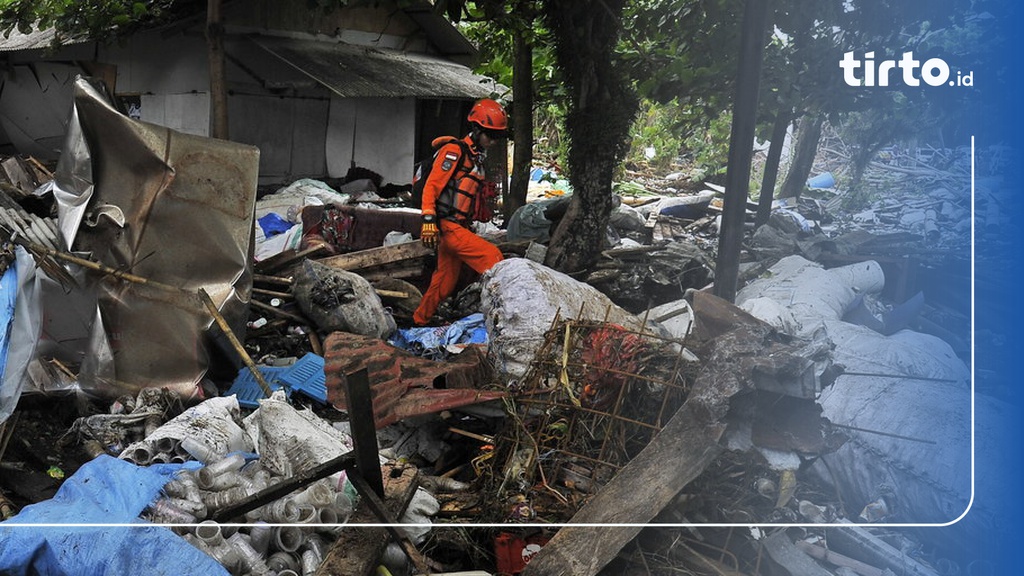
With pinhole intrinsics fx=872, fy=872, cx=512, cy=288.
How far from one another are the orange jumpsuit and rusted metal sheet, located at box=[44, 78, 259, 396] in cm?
184

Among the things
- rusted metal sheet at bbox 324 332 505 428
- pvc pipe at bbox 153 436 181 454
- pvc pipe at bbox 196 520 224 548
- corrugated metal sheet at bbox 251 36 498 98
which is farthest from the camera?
corrugated metal sheet at bbox 251 36 498 98

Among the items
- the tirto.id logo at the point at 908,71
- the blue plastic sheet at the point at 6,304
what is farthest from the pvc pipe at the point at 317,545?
the tirto.id logo at the point at 908,71

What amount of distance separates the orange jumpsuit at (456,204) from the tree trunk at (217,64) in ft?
6.98

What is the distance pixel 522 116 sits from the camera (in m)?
8.70

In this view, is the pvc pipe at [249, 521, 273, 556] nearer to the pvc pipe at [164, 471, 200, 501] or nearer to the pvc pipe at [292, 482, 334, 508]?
the pvc pipe at [292, 482, 334, 508]

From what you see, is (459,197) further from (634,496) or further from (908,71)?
(908,71)

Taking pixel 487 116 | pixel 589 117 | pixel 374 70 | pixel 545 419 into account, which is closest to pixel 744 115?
pixel 545 419

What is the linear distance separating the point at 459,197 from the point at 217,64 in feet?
8.30

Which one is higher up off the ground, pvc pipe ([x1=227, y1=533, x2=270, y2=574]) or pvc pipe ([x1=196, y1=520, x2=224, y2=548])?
pvc pipe ([x1=196, y1=520, x2=224, y2=548])

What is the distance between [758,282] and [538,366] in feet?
4.34

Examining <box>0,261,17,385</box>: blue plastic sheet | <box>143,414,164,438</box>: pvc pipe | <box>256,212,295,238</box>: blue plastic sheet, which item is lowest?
<box>143,414,164,438</box>: pvc pipe

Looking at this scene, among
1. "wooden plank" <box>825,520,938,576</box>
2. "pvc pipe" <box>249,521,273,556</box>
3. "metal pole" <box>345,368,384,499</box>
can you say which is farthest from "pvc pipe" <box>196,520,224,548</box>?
"wooden plank" <box>825,520,938,576</box>

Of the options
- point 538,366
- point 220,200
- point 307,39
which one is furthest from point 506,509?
point 307,39

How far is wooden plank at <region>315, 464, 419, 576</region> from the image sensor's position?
2930 millimetres
